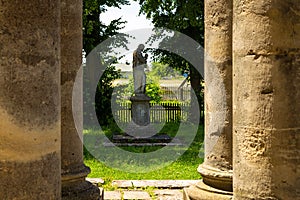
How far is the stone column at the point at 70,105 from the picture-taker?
17.1 ft

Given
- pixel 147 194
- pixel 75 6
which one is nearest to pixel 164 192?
pixel 147 194

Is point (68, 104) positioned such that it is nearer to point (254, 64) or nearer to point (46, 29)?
point (46, 29)

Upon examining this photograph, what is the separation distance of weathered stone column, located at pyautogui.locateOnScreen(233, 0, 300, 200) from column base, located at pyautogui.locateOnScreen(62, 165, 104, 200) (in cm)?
250

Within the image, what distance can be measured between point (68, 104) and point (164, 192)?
355 centimetres

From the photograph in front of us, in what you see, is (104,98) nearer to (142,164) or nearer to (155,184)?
(142,164)

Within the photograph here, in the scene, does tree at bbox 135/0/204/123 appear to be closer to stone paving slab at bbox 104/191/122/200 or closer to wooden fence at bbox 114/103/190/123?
wooden fence at bbox 114/103/190/123

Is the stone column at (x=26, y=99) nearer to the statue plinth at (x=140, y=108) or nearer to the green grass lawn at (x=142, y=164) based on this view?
the green grass lawn at (x=142, y=164)

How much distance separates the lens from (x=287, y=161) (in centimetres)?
326

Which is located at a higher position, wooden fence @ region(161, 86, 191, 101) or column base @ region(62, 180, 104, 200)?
wooden fence @ region(161, 86, 191, 101)

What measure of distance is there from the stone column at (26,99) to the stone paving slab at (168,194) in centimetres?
472

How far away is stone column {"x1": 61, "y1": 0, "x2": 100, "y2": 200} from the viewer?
521 cm

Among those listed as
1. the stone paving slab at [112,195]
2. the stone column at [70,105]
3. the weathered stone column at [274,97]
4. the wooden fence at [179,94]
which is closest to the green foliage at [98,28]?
the wooden fence at [179,94]

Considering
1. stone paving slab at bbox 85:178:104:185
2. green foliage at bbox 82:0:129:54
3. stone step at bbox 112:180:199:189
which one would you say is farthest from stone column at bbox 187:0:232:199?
green foliage at bbox 82:0:129:54

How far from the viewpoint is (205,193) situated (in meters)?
5.57
